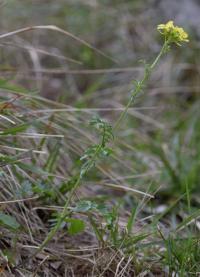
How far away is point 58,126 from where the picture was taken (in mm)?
2217

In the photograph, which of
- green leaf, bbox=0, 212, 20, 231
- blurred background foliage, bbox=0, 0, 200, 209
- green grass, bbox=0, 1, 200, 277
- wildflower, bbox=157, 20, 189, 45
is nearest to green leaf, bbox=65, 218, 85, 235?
green grass, bbox=0, 1, 200, 277

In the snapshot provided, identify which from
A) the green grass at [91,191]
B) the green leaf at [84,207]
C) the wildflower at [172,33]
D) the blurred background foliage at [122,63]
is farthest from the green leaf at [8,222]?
the blurred background foliage at [122,63]

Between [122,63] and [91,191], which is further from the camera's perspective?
[122,63]

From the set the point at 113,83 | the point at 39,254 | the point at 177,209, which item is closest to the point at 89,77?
the point at 113,83

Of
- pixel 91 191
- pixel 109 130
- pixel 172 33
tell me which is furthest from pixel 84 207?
pixel 91 191

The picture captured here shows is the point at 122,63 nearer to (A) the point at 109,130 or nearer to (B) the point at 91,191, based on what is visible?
(B) the point at 91,191

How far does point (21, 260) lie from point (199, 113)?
1814mm

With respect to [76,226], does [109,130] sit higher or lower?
higher

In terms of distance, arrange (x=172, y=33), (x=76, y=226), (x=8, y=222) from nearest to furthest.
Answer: (x=172, y=33) < (x=8, y=222) < (x=76, y=226)

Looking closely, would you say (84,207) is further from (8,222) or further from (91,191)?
(91,191)

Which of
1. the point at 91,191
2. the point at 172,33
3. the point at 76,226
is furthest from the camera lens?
the point at 91,191

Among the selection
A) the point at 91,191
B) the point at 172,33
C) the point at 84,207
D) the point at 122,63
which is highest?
the point at 172,33

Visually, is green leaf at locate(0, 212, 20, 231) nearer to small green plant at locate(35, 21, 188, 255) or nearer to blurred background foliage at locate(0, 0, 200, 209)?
small green plant at locate(35, 21, 188, 255)

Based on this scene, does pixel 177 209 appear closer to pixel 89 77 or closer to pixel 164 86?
pixel 164 86
